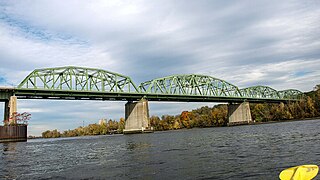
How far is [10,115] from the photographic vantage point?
83188 millimetres

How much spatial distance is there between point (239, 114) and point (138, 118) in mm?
64030

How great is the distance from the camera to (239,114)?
152000 mm

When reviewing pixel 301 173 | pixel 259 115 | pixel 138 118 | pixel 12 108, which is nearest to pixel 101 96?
pixel 138 118

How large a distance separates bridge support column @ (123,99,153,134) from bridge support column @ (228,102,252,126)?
53.8 metres

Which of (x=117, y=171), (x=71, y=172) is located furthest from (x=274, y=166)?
(x=71, y=172)

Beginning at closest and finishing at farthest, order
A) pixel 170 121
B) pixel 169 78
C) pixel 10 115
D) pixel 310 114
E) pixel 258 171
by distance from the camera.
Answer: pixel 258 171 → pixel 10 115 → pixel 310 114 → pixel 169 78 → pixel 170 121

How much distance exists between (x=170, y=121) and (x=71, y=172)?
558 feet

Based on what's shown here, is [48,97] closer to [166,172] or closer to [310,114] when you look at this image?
[166,172]

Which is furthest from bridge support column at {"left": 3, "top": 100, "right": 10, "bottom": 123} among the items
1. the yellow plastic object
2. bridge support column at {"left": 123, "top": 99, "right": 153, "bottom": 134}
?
the yellow plastic object

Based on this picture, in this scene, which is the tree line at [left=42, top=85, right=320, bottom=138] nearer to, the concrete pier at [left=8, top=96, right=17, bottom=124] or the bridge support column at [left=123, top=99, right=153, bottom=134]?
the bridge support column at [left=123, top=99, right=153, bottom=134]

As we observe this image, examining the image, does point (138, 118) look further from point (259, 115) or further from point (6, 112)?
point (259, 115)

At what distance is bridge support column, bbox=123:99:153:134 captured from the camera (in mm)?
112450

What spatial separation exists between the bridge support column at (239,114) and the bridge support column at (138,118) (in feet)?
176

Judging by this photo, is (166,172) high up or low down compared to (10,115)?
down
